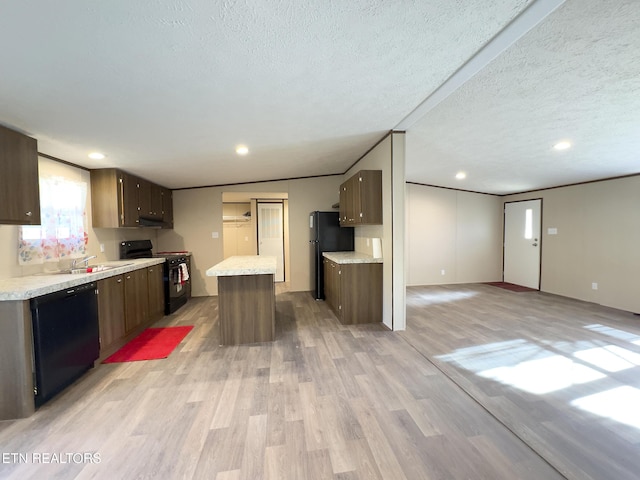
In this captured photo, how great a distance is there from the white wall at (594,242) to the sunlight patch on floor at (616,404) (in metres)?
3.33

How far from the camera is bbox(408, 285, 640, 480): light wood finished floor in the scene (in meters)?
1.64

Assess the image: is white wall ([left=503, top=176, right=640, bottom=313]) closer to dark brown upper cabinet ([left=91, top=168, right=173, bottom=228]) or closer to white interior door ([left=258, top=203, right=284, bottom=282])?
white interior door ([left=258, top=203, right=284, bottom=282])

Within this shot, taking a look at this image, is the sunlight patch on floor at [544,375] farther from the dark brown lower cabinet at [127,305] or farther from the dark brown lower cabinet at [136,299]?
the dark brown lower cabinet at [136,299]

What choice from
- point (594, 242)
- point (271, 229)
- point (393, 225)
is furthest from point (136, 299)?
point (594, 242)

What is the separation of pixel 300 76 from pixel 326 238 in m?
3.56

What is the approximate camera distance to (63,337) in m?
2.25

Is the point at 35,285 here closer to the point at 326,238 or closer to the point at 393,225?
the point at 393,225

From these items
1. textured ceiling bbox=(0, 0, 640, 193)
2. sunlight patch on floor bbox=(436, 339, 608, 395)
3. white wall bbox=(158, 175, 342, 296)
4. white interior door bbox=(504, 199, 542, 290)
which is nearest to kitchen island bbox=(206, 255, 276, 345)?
textured ceiling bbox=(0, 0, 640, 193)

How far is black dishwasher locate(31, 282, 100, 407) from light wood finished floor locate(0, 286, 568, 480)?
163mm

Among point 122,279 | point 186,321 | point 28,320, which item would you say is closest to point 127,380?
point 28,320

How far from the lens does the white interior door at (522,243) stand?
19.3 ft

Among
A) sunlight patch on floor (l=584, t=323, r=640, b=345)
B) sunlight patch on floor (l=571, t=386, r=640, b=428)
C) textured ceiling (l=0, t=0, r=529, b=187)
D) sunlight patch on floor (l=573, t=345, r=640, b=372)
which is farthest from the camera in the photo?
sunlight patch on floor (l=584, t=323, r=640, b=345)

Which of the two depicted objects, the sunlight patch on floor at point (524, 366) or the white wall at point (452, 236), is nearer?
the sunlight patch on floor at point (524, 366)

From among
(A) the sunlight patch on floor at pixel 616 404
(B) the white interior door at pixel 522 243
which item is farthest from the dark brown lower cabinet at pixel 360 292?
(B) the white interior door at pixel 522 243
